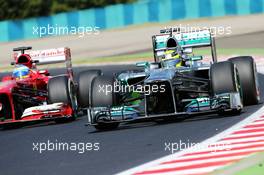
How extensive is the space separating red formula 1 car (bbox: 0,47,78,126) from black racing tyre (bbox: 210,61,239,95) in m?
3.34

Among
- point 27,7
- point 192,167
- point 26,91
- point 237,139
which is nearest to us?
point 192,167

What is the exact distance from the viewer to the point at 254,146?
9.95 meters

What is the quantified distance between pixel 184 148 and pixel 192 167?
1596 mm

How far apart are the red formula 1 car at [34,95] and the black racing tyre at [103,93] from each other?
5.70ft

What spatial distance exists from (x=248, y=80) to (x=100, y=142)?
11.8ft

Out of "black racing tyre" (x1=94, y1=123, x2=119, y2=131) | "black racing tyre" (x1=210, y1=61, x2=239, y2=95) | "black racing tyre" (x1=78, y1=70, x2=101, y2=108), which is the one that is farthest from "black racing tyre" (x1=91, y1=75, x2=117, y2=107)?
"black racing tyre" (x1=78, y1=70, x2=101, y2=108)

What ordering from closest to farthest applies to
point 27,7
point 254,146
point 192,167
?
point 192,167 < point 254,146 < point 27,7

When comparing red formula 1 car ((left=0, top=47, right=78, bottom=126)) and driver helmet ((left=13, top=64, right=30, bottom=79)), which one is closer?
red formula 1 car ((left=0, top=47, right=78, bottom=126))

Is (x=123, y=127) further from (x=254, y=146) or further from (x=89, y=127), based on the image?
(x=254, y=146)

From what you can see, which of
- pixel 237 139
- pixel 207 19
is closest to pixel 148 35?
pixel 207 19

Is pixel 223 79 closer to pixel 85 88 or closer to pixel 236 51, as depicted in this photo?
pixel 85 88

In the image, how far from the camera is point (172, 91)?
13078 millimetres

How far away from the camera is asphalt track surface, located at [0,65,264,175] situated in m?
9.92

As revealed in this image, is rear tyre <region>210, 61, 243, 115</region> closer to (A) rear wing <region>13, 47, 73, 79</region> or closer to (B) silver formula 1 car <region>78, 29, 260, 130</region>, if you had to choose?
(B) silver formula 1 car <region>78, 29, 260, 130</region>
